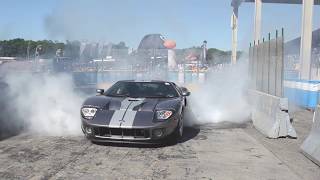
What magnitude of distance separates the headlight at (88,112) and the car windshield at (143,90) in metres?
0.97

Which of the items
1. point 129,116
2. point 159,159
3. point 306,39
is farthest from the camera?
point 306,39

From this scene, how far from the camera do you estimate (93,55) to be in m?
20.7

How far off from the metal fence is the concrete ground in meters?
1.37

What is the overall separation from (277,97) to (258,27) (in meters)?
25.5

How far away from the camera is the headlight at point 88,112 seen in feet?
23.9

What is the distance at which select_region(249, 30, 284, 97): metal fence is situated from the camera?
342 inches

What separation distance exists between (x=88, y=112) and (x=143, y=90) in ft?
4.76

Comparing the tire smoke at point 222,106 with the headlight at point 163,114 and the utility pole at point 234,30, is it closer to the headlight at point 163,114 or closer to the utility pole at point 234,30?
the headlight at point 163,114

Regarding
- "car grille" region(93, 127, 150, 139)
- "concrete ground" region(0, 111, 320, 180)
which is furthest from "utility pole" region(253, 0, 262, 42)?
"car grille" region(93, 127, 150, 139)

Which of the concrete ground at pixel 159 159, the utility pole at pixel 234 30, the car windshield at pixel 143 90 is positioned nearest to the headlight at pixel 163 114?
the concrete ground at pixel 159 159

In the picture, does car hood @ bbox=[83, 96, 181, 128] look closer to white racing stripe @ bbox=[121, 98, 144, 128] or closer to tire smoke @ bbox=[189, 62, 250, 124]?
white racing stripe @ bbox=[121, 98, 144, 128]

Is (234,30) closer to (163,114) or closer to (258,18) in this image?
(258,18)

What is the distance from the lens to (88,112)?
7355 mm

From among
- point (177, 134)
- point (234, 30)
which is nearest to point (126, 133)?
point (177, 134)
